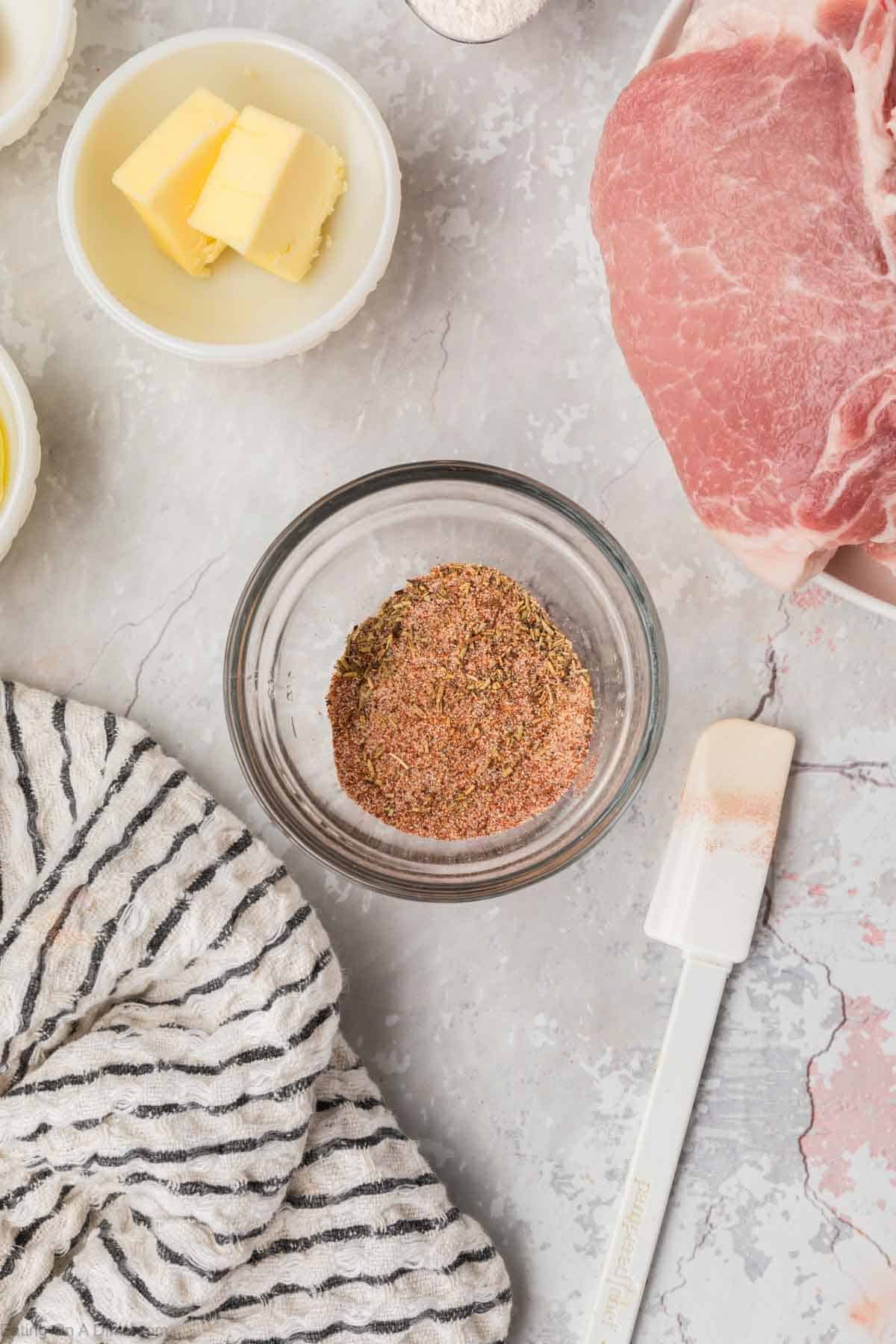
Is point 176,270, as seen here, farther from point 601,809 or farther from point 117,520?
point 601,809

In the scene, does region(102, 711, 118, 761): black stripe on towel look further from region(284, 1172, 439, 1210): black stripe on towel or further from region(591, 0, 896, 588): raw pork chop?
region(591, 0, 896, 588): raw pork chop

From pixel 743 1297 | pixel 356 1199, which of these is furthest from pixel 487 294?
pixel 743 1297

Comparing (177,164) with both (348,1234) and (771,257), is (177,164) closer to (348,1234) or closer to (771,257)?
(771,257)

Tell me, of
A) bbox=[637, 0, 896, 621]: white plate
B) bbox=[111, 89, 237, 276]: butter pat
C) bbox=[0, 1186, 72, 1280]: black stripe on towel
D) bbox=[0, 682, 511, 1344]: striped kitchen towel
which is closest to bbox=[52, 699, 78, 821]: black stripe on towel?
bbox=[0, 682, 511, 1344]: striped kitchen towel

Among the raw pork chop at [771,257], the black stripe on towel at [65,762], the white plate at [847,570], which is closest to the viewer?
the raw pork chop at [771,257]

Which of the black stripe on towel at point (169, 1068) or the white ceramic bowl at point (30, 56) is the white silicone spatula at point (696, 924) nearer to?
the black stripe on towel at point (169, 1068)

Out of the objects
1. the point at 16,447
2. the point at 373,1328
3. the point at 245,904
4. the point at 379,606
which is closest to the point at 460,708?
the point at 379,606

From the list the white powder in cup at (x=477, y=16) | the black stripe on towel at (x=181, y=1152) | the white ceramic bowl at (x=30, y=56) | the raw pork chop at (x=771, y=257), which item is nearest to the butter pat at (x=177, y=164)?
the white ceramic bowl at (x=30, y=56)
